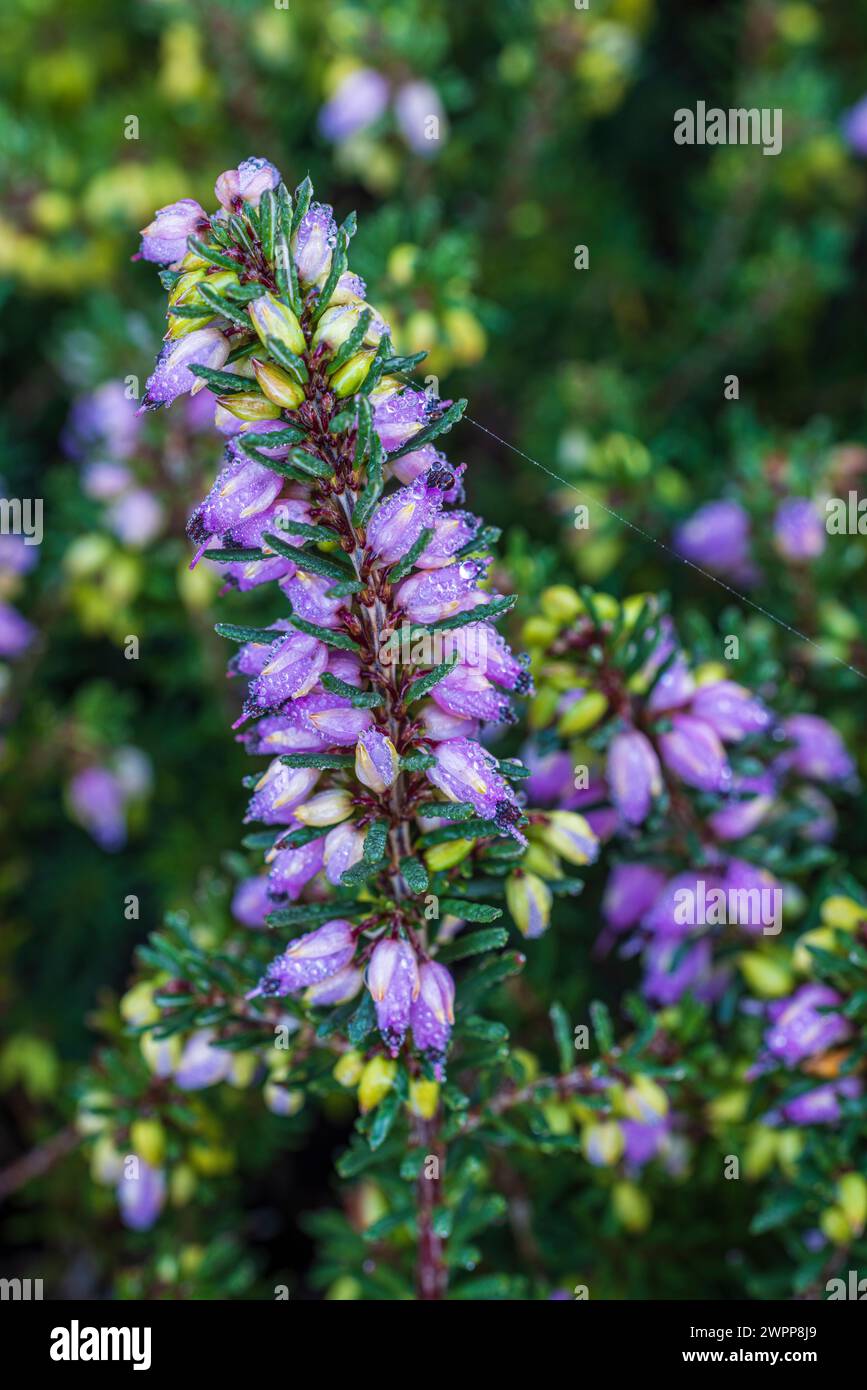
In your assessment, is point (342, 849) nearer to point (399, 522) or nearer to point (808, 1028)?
point (399, 522)

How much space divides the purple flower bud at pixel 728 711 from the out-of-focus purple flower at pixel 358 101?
2041 millimetres

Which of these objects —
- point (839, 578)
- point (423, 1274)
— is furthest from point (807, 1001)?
point (839, 578)

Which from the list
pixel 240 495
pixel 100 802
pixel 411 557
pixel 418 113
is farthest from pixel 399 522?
pixel 418 113

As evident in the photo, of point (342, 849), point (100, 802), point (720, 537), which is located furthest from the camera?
point (100, 802)

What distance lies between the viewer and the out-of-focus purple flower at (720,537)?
2654 millimetres

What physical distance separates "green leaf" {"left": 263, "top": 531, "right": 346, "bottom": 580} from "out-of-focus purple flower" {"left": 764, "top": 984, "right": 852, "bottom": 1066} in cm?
103

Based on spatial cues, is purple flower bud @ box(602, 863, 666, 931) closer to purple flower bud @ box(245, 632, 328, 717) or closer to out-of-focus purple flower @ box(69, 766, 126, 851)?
purple flower bud @ box(245, 632, 328, 717)

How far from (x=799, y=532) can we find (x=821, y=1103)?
113 cm

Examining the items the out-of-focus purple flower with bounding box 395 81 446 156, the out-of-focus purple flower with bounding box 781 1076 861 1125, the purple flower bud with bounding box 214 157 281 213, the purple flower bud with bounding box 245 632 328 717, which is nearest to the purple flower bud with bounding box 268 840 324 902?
the purple flower bud with bounding box 245 632 328 717

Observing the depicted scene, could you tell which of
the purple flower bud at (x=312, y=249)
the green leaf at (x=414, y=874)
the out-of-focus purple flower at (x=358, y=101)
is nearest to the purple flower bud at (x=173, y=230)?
the purple flower bud at (x=312, y=249)

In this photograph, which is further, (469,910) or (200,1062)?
(200,1062)

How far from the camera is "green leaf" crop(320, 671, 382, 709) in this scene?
1.29m

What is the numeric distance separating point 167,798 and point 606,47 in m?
2.34

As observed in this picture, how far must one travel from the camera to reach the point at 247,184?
1279 millimetres
